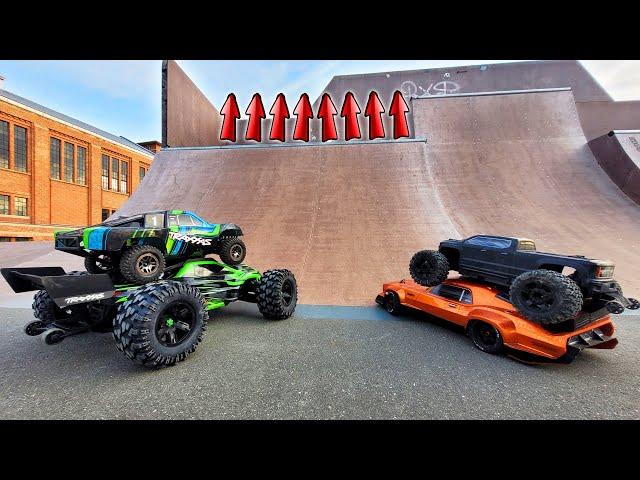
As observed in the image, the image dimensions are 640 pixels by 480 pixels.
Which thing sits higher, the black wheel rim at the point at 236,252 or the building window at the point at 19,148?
the building window at the point at 19,148

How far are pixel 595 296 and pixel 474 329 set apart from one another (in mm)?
1687

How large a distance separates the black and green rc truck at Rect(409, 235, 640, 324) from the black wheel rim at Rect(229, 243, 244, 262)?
395cm

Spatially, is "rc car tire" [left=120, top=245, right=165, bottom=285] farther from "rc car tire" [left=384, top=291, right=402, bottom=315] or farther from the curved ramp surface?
"rc car tire" [left=384, top=291, right=402, bottom=315]

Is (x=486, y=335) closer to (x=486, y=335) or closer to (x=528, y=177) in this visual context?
(x=486, y=335)

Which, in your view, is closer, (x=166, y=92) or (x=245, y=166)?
(x=245, y=166)

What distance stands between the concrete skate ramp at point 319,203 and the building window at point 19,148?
23114 mm

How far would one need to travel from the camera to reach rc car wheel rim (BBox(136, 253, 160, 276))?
14.4ft

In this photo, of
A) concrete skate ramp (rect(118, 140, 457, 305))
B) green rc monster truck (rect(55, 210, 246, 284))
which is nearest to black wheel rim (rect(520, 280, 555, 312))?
concrete skate ramp (rect(118, 140, 457, 305))

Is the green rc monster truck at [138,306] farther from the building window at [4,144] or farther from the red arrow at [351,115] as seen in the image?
the building window at [4,144]

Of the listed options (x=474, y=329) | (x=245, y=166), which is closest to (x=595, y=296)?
(x=474, y=329)

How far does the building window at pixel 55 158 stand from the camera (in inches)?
1130

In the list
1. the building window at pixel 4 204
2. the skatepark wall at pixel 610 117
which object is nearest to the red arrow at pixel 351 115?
the skatepark wall at pixel 610 117
